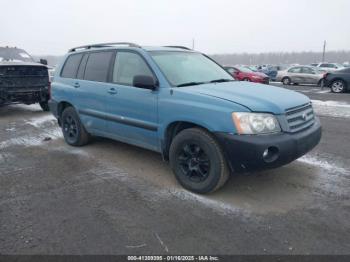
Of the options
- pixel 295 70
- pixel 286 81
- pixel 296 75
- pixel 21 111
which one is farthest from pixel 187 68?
pixel 286 81

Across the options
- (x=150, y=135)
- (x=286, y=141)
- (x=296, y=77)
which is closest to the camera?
(x=286, y=141)

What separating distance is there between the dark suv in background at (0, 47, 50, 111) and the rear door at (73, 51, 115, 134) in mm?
4564

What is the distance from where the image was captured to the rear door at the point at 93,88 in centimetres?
518

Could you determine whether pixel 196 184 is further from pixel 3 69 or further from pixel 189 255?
pixel 3 69

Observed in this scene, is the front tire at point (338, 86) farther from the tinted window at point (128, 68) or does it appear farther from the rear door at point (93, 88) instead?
the tinted window at point (128, 68)

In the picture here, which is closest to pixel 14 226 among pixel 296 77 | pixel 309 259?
pixel 309 259

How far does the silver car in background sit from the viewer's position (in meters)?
21.5

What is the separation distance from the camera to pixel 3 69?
9.26m

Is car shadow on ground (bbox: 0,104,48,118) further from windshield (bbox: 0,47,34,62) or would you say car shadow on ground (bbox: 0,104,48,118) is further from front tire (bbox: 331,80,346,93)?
front tire (bbox: 331,80,346,93)

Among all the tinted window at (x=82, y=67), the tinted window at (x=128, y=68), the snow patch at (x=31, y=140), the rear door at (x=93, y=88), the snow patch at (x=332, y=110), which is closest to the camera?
the tinted window at (x=128, y=68)

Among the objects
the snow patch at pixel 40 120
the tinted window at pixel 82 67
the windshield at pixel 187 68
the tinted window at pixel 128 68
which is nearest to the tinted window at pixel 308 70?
the snow patch at pixel 40 120

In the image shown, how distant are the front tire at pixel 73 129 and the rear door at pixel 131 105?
98 cm

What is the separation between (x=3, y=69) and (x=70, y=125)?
14.5ft

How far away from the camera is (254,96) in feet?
12.7
